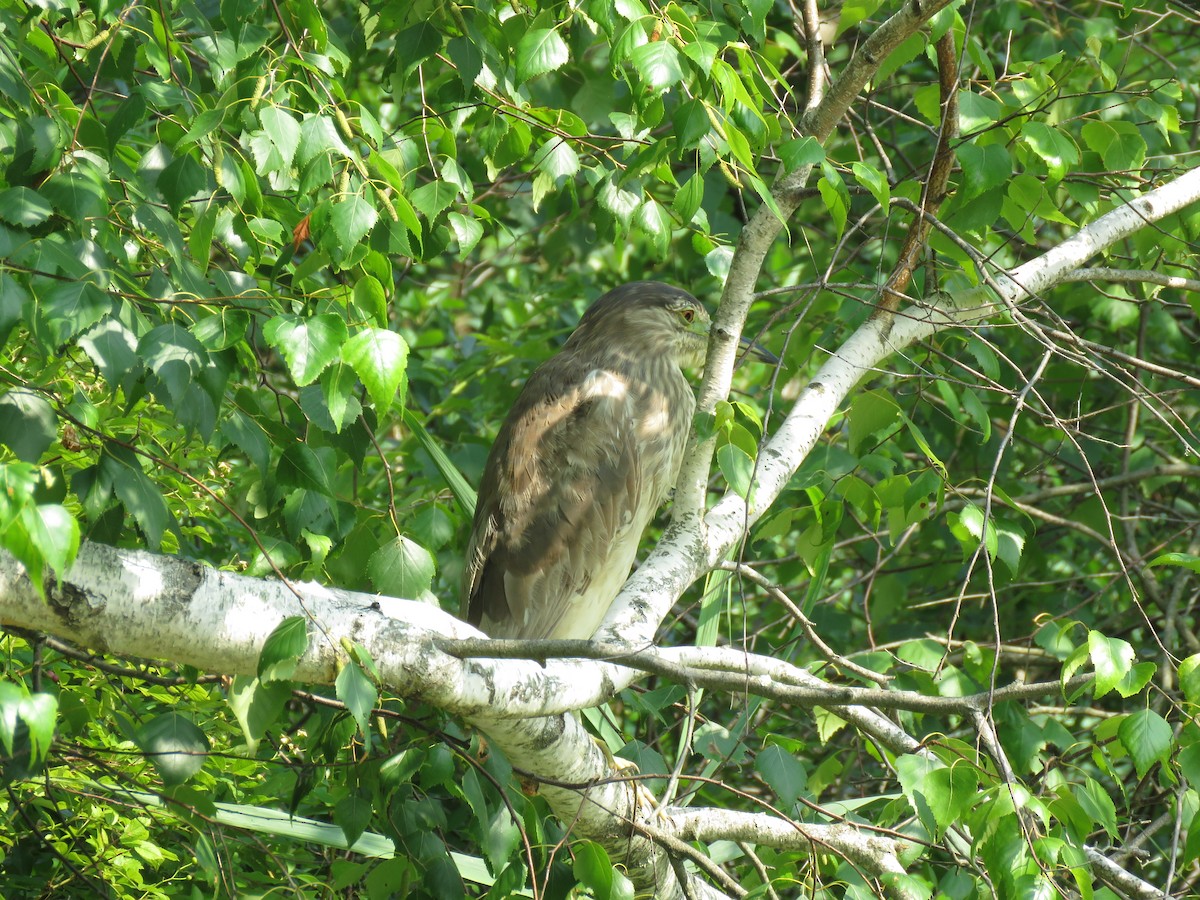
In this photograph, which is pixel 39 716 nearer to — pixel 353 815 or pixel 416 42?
pixel 353 815

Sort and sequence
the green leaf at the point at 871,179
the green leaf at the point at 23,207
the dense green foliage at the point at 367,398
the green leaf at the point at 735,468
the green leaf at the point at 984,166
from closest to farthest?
the green leaf at the point at 23,207, the dense green foliage at the point at 367,398, the green leaf at the point at 871,179, the green leaf at the point at 735,468, the green leaf at the point at 984,166

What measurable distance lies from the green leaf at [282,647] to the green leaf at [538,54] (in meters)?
0.94

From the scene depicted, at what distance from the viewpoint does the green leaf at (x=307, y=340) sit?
148 centimetres

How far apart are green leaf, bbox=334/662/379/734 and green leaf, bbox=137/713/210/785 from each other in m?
0.38

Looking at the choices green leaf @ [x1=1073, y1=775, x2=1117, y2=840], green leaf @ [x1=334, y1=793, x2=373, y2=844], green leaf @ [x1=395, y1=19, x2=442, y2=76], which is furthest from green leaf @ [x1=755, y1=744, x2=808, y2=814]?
green leaf @ [x1=395, y1=19, x2=442, y2=76]

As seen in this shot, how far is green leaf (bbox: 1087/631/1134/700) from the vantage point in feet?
5.64

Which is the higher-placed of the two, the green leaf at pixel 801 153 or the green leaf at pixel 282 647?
the green leaf at pixel 801 153

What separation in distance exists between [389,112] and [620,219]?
3.12 meters

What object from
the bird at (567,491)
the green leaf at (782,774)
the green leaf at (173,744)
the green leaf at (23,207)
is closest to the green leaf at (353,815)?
the green leaf at (173,744)

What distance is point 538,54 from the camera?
1.93 m

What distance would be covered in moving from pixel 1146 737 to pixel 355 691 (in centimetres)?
114

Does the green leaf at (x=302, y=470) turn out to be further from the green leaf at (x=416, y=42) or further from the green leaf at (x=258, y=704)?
the green leaf at (x=416, y=42)

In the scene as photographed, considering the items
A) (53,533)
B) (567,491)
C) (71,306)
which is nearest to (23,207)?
(71,306)

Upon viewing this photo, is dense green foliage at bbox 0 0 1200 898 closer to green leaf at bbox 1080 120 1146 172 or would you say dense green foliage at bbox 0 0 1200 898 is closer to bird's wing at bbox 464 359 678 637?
green leaf at bbox 1080 120 1146 172
